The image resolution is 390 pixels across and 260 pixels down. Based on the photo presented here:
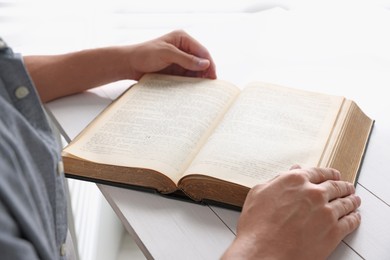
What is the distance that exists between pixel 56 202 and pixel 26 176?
7 cm

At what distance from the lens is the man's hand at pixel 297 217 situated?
0.54m

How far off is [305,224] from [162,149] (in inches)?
8.7

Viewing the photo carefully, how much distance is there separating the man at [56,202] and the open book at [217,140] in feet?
0.13

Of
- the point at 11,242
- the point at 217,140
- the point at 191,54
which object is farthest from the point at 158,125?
the point at 11,242

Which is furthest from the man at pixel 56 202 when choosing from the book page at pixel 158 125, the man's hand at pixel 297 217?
the book page at pixel 158 125

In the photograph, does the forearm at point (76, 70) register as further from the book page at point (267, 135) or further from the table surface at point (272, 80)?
the book page at point (267, 135)

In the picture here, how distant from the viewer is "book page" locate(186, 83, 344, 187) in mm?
630

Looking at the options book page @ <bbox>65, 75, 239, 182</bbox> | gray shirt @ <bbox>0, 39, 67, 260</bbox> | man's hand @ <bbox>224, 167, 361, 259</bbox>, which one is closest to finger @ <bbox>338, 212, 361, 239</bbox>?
man's hand @ <bbox>224, 167, 361, 259</bbox>

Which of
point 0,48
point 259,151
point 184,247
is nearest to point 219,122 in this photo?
point 259,151

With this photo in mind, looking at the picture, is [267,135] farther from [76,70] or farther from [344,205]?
[76,70]

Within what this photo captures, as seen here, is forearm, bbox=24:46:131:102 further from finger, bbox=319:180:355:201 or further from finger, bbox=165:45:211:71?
finger, bbox=319:180:355:201

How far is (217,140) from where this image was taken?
68cm

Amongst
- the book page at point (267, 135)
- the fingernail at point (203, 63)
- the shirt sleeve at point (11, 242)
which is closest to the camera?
the shirt sleeve at point (11, 242)

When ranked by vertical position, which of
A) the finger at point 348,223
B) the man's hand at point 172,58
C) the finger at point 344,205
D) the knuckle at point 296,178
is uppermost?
the man's hand at point 172,58
